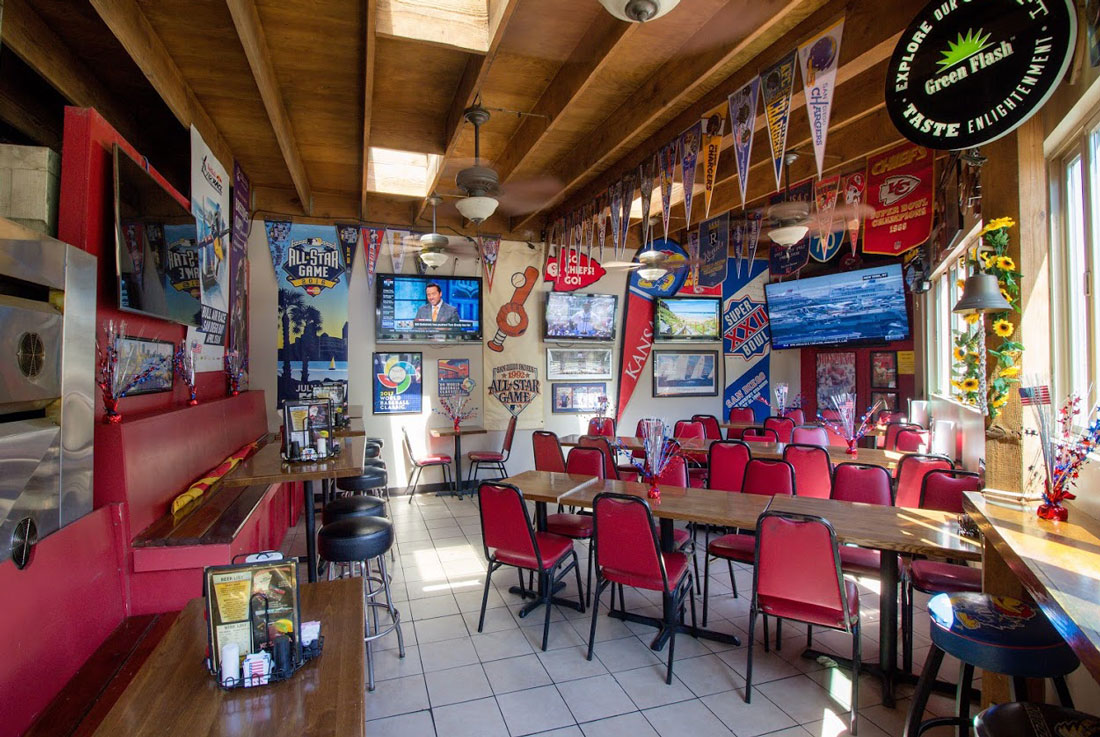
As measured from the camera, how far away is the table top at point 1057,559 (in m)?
1.32

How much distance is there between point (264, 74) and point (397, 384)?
4.35 metres

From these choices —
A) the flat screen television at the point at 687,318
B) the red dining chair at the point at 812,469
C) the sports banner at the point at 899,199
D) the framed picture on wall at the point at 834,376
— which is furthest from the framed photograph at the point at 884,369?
the red dining chair at the point at 812,469

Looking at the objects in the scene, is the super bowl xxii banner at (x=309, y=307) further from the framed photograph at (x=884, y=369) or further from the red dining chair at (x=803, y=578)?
the framed photograph at (x=884, y=369)

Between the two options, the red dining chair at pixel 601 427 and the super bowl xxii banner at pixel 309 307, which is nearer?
the super bowl xxii banner at pixel 309 307

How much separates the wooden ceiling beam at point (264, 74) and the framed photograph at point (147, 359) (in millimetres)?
1784

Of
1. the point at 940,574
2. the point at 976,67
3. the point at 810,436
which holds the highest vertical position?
the point at 976,67

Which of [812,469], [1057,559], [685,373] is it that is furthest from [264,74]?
[685,373]

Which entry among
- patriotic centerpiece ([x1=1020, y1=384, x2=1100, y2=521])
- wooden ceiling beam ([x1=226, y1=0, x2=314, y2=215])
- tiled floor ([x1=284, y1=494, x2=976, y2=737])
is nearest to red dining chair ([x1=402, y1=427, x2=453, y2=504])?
tiled floor ([x1=284, y1=494, x2=976, y2=737])

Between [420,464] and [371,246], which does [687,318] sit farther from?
[371,246]

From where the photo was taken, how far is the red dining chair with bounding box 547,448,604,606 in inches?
159

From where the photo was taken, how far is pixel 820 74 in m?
3.20

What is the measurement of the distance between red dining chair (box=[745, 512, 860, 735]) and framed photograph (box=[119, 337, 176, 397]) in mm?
3278

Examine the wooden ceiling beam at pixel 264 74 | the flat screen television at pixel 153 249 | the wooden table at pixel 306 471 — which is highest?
the wooden ceiling beam at pixel 264 74

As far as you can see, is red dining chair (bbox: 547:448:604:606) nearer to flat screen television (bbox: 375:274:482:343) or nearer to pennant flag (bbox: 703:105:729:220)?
pennant flag (bbox: 703:105:729:220)
